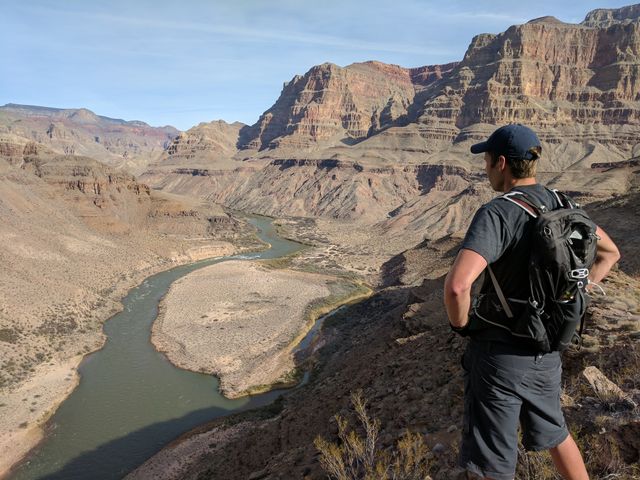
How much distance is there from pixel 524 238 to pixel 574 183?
2609 inches

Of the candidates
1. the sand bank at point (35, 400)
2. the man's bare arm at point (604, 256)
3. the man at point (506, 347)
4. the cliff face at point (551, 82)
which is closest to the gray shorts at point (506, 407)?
the man at point (506, 347)

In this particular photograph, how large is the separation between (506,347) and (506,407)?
1.56 ft

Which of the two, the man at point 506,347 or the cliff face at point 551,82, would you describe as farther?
the cliff face at point 551,82

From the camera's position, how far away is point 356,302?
137 ft

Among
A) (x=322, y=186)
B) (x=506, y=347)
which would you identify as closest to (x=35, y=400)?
(x=506, y=347)

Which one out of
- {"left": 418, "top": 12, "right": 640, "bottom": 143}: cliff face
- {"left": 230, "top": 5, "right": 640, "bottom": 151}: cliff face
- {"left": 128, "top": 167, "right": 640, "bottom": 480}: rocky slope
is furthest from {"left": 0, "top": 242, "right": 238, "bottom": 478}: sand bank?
{"left": 418, "top": 12, "right": 640, "bottom": 143}: cliff face

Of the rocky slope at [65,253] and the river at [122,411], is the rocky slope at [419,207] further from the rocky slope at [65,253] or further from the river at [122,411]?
the rocky slope at [65,253]

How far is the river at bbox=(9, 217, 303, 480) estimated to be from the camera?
66.0ft

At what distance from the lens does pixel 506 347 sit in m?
3.28

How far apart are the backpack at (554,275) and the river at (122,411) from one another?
2129 cm

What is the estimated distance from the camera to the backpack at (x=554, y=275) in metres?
2.98

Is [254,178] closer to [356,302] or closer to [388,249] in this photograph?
[388,249]

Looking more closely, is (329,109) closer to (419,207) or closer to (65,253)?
(419,207)

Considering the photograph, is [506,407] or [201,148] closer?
[506,407]
